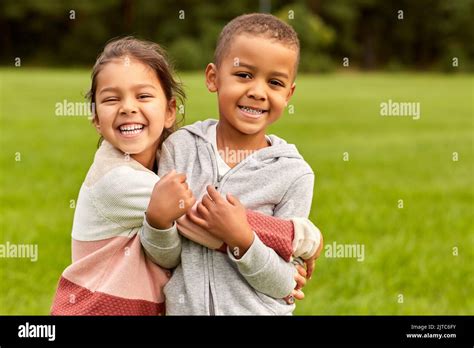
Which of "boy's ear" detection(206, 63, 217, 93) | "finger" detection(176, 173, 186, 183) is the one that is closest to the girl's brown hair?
"boy's ear" detection(206, 63, 217, 93)

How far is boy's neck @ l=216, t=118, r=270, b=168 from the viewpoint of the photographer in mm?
2744

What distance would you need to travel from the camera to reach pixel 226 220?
2.45 meters

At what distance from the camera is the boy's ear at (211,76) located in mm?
2773

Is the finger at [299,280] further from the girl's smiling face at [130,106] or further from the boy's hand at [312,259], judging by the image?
the girl's smiling face at [130,106]

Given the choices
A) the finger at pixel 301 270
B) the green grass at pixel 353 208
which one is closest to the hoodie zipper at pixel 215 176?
the finger at pixel 301 270

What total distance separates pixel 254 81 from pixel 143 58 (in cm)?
39

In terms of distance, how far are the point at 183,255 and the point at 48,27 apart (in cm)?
5121

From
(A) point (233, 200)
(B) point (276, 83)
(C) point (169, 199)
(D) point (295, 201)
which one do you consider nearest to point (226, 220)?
(A) point (233, 200)

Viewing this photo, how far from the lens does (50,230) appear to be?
6.26 m

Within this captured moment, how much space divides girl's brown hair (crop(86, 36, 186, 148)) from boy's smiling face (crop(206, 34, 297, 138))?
0.19 metres

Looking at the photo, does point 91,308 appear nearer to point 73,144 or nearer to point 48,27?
point 73,144

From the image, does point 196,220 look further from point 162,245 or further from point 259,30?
point 259,30

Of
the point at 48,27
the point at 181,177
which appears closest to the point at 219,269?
the point at 181,177

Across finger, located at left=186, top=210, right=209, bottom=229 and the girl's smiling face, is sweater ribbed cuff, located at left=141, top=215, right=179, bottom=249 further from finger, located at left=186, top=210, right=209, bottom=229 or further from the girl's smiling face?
the girl's smiling face
